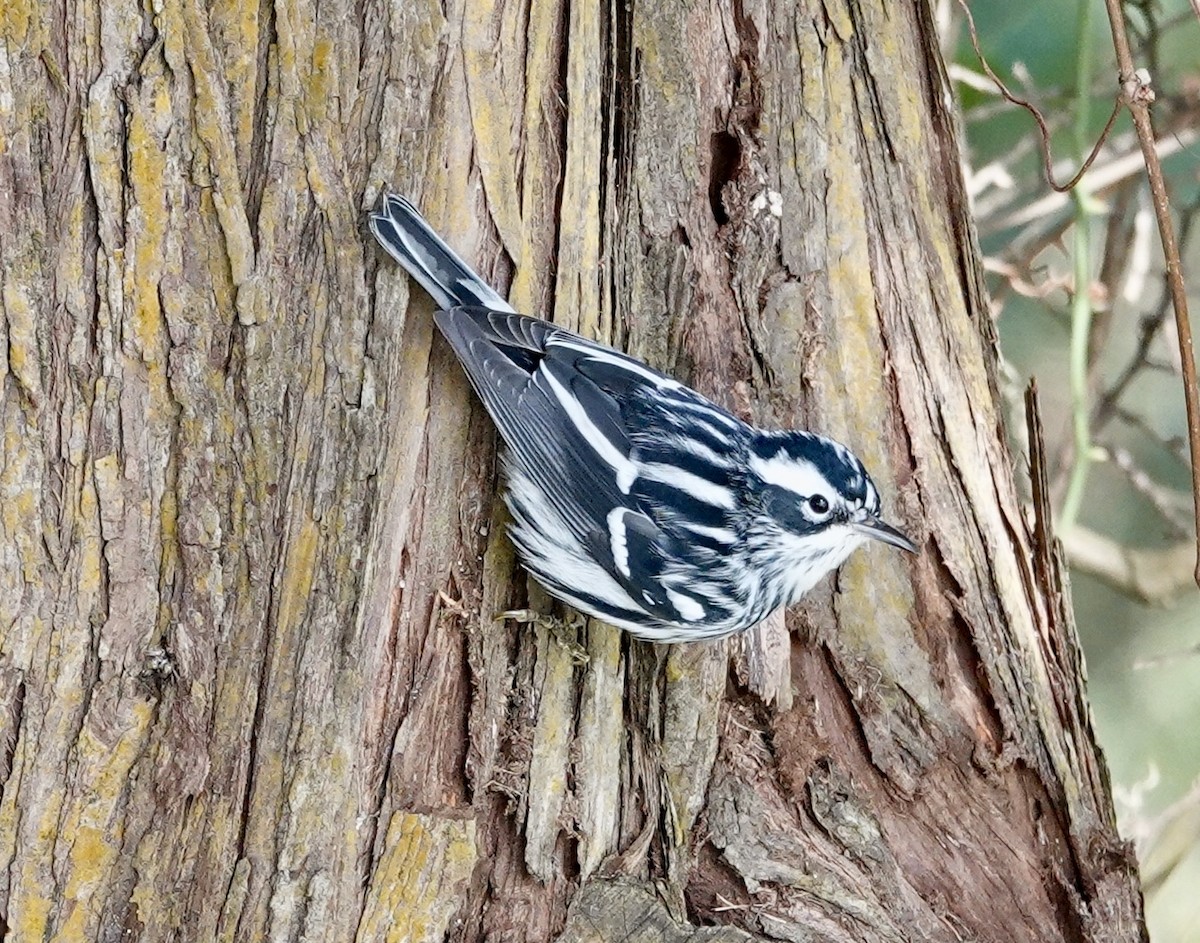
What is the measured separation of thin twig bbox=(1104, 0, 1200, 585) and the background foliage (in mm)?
696

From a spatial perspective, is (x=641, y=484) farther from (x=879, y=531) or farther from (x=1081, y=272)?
(x=1081, y=272)

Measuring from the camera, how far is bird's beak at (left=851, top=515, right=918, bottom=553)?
2604 mm

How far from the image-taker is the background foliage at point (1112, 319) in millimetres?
3895

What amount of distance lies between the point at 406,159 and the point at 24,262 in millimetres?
677

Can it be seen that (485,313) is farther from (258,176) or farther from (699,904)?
(699,904)

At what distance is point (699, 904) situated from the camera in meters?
2.57

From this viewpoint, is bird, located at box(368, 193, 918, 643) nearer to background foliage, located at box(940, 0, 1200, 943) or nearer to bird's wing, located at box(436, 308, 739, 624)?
bird's wing, located at box(436, 308, 739, 624)

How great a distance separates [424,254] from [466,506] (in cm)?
48

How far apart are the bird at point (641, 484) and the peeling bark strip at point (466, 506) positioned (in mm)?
97

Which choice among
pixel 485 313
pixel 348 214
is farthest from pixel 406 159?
pixel 485 313

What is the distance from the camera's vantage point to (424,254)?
228 cm

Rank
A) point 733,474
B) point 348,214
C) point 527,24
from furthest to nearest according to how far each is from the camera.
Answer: point 733,474, point 527,24, point 348,214

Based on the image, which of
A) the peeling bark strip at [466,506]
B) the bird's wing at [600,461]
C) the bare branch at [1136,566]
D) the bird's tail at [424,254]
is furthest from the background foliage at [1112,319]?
the bird's tail at [424,254]

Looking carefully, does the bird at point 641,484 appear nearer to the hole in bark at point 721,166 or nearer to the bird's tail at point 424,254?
the bird's tail at point 424,254
